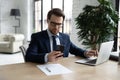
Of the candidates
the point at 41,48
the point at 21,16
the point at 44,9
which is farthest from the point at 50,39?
the point at 21,16

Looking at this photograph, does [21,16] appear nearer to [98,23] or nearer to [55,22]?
[55,22]

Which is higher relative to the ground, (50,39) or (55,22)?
(55,22)

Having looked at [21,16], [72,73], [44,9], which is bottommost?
[72,73]

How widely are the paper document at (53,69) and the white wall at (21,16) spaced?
6205mm

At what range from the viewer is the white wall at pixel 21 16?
25.3ft

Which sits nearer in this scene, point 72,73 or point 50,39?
point 72,73

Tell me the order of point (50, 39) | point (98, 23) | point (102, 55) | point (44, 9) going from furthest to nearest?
1. point (44, 9)
2. point (50, 39)
3. point (98, 23)
4. point (102, 55)

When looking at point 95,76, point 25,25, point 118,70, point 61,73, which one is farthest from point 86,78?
point 25,25

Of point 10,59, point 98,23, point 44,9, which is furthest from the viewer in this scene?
point 44,9

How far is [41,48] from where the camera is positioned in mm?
2014

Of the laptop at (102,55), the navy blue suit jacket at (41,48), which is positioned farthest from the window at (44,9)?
the laptop at (102,55)

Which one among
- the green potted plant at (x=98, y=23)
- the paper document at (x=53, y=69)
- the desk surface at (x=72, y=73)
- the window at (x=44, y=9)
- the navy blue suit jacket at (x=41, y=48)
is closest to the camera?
the desk surface at (x=72, y=73)

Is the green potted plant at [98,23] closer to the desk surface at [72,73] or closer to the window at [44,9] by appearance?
the desk surface at [72,73]

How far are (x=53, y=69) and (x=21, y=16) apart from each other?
652 cm
